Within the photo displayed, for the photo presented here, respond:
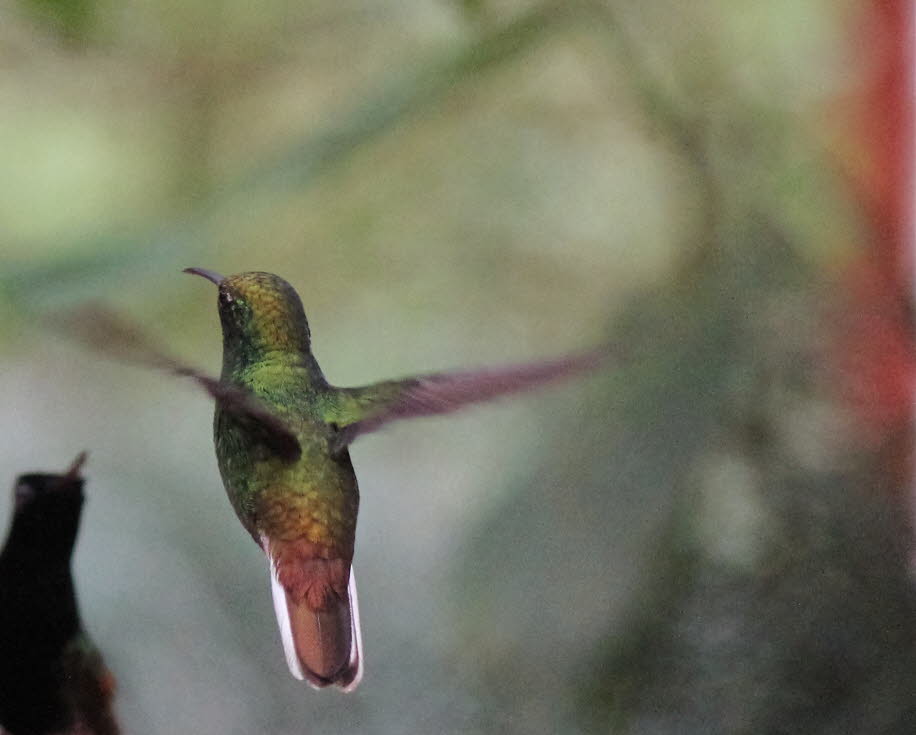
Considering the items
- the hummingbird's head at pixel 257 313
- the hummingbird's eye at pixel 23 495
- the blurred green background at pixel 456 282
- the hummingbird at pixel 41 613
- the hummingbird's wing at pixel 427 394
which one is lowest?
the hummingbird at pixel 41 613

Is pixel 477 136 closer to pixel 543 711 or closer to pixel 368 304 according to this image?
pixel 368 304

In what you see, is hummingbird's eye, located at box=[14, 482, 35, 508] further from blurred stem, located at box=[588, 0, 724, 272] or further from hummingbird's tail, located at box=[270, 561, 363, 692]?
blurred stem, located at box=[588, 0, 724, 272]

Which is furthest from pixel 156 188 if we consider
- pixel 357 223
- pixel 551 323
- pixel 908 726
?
pixel 908 726

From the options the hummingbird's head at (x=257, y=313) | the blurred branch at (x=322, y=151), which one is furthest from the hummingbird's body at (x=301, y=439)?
the blurred branch at (x=322, y=151)

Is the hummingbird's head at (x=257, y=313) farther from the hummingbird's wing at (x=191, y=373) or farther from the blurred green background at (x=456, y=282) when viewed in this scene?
the blurred green background at (x=456, y=282)

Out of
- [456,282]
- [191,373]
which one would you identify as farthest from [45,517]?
[456,282]

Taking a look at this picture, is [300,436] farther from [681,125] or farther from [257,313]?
[681,125]
